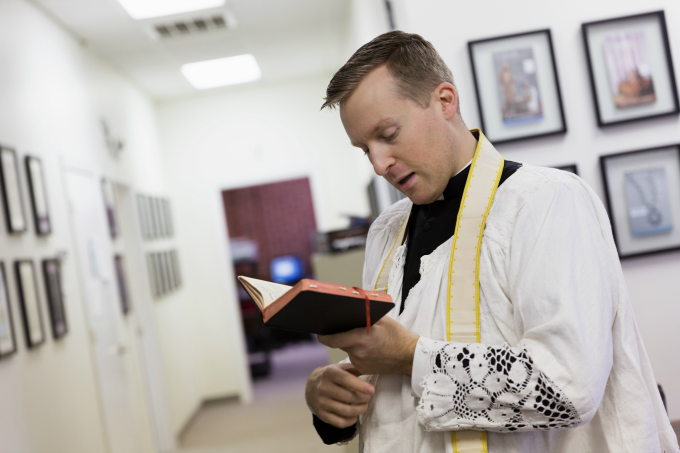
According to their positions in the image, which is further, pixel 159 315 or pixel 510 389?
pixel 159 315

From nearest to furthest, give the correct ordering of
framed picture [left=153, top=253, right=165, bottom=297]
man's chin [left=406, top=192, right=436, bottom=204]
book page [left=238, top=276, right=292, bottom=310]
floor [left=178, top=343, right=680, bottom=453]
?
book page [left=238, top=276, right=292, bottom=310], man's chin [left=406, top=192, right=436, bottom=204], floor [left=178, top=343, right=680, bottom=453], framed picture [left=153, top=253, right=165, bottom=297]

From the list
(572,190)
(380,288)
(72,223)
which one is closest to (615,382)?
(572,190)

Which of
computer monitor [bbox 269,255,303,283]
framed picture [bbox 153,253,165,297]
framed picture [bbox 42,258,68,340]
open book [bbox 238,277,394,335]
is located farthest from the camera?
computer monitor [bbox 269,255,303,283]

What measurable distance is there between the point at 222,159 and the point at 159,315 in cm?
197

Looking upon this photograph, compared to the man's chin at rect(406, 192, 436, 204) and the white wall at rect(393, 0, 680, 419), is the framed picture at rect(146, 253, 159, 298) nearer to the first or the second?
the white wall at rect(393, 0, 680, 419)

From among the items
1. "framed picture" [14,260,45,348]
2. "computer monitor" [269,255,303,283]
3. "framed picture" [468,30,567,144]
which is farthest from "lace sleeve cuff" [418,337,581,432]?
"computer monitor" [269,255,303,283]

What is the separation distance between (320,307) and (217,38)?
4.40 metres

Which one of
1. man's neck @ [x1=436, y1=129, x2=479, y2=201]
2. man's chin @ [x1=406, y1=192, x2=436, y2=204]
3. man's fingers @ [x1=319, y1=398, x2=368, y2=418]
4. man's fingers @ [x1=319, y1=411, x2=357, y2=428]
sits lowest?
man's fingers @ [x1=319, y1=411, x2=357, y2=428]

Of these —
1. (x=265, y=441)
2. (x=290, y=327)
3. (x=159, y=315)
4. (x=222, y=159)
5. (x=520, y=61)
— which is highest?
(x=222, y=159)

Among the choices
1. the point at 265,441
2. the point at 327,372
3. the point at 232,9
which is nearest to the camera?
the point at 327,372

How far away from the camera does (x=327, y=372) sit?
3.54 feet

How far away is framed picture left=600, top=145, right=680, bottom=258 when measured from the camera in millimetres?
2205

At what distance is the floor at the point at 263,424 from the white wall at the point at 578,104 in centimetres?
257

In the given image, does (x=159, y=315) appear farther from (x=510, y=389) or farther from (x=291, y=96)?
(x=510, y=389)
